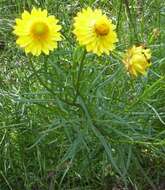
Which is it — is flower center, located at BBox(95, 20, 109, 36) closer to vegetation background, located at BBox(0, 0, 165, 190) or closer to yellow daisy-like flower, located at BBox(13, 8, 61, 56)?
yellow daisy-like flower, located at BBox(13, 8, 61, 56)

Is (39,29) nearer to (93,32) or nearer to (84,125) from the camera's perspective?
(93,32)

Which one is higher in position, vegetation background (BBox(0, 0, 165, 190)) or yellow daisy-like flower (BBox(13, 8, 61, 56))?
yellow daisy-like flower (BBox(13, 8, 61, 56))

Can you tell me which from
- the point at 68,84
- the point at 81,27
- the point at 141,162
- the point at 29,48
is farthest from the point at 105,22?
the point at 141,162

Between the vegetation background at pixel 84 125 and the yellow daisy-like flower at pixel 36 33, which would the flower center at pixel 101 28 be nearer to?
the yellow daisy-like flower at pixel 36 33

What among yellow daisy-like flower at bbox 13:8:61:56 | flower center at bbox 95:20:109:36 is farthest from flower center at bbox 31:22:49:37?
flower center at bbox 95:20:109:36

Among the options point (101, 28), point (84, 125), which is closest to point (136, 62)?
point (101, 28)
